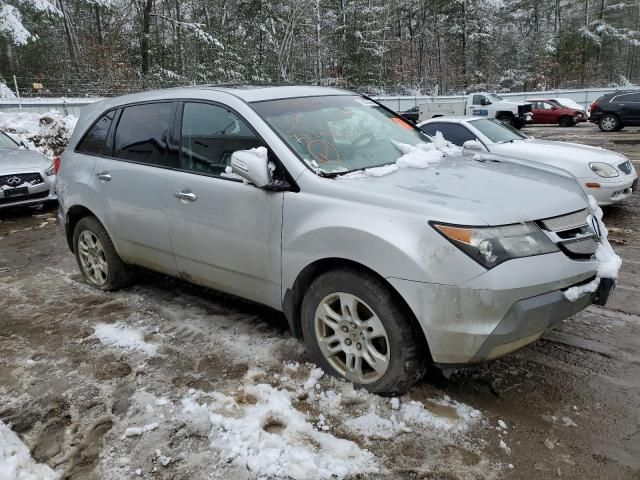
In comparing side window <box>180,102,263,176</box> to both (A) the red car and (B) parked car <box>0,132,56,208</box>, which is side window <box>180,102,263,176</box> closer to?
(B) parked car <box>0,132,56,208</box>

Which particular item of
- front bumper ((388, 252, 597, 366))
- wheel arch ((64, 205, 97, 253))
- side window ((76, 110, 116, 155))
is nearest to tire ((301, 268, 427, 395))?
front bumper ((388, 252, 597, 366))

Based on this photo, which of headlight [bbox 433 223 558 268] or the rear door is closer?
headlight [bbox 433 223 558 268]

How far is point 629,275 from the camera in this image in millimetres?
4820

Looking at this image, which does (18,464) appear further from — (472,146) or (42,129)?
(42,129)

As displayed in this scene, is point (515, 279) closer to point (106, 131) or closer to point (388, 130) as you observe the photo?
point (388, 130)

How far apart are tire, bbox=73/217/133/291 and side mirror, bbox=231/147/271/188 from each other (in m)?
2.02

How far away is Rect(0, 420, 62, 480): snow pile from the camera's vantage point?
8.12ft

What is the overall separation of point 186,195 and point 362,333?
1.59m

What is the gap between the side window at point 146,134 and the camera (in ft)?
12.9

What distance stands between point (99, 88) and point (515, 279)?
22540 mm

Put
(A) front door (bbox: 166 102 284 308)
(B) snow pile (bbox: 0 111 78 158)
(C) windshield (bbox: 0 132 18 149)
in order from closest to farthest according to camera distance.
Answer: (A) front door (bbox: 166 102 284 308) → (C) windshield (bbox: 0 132 18 149) → (B) snow pile (bbox: 0 111 78 158)

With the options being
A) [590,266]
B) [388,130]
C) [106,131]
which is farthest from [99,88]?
[590,266]

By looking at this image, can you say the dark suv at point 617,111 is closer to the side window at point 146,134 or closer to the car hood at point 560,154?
the car hood at point 560,154

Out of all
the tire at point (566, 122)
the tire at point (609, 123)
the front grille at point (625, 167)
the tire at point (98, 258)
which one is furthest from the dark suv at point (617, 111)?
the tire at point (98, 258)
